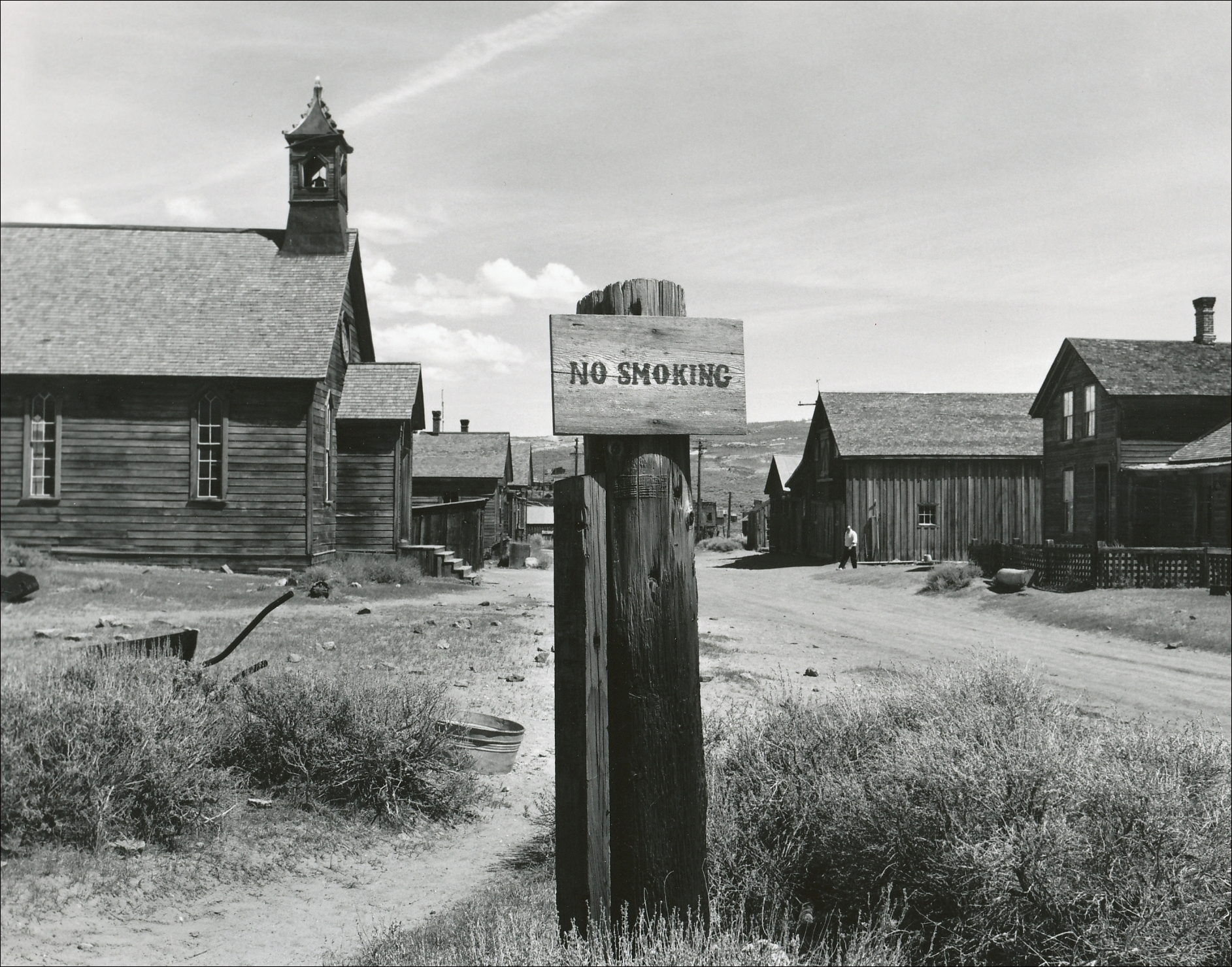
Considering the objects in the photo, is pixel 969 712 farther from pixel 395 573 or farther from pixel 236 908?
pixel 395 573

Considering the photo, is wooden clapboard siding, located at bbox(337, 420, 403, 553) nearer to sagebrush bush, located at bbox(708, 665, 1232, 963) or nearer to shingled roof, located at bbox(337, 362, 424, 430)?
shingled roof, located at bbox(337, 362, 424, 430)

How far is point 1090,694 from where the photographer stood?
9.66 metres

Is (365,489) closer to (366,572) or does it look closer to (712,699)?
(366,572)

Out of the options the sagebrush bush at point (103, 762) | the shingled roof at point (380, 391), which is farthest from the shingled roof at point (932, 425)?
the sagebrush bush at point (103, 762)

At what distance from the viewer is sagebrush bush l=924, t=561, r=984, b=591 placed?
21766 millimetres

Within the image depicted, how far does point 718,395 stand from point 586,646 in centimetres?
84

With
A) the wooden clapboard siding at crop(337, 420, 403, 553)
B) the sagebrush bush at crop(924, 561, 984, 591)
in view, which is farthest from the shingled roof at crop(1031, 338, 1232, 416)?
the wooden clapboard siding at crop(337, 420, 403, 553)

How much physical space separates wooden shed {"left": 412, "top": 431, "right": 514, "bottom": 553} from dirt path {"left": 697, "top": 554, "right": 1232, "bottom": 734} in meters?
16.1

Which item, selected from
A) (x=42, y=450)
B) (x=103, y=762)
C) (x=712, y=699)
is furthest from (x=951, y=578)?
(x=42, y=450)

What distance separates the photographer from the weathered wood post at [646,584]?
281 centimetres

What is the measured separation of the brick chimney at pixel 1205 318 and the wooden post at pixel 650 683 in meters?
32.5

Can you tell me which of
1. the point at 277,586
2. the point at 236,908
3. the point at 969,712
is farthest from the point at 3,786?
the point at 277,586

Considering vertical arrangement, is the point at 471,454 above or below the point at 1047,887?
above

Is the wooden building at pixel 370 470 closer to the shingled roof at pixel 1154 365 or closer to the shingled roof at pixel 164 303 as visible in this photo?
the shingled roof at pixel 164 303
